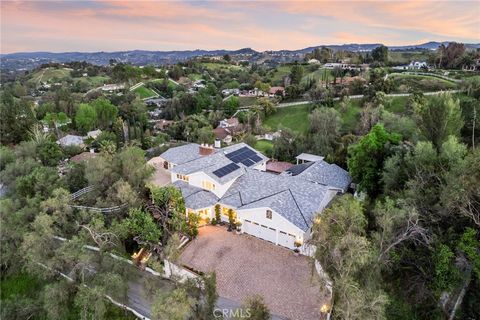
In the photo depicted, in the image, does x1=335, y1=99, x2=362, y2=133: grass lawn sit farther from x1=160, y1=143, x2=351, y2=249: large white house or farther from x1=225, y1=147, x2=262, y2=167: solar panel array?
x1=225, y1=147, x2=262, y2=167: solar panel array

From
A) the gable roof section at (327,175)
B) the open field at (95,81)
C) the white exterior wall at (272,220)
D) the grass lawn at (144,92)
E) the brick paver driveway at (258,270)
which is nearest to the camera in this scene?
the brick paver driveway at (258,270)

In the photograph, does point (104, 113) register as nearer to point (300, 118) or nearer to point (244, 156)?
point (300, 118)

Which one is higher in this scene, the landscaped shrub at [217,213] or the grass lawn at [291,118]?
the grass lawn at [291,118]

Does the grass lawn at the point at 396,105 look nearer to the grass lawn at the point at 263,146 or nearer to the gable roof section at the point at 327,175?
the grass lawn at the point at 263,146

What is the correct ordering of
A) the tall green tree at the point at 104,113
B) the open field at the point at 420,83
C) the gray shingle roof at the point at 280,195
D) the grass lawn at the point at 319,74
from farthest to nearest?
the grass lawn at the point at 319,74 → the tall green tree at the point at 104,113 → the open field at the point at 420,83 → the gray shingle roof at the point at 280,195

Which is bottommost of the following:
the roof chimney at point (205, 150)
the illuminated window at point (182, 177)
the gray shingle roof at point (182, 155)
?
the illuminated window at point (182, 177)

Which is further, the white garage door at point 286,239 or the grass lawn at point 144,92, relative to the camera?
the grass lawn at point 144,92

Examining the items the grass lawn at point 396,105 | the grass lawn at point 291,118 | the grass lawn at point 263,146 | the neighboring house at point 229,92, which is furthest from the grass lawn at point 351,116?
the neighboring house at point 229,92
